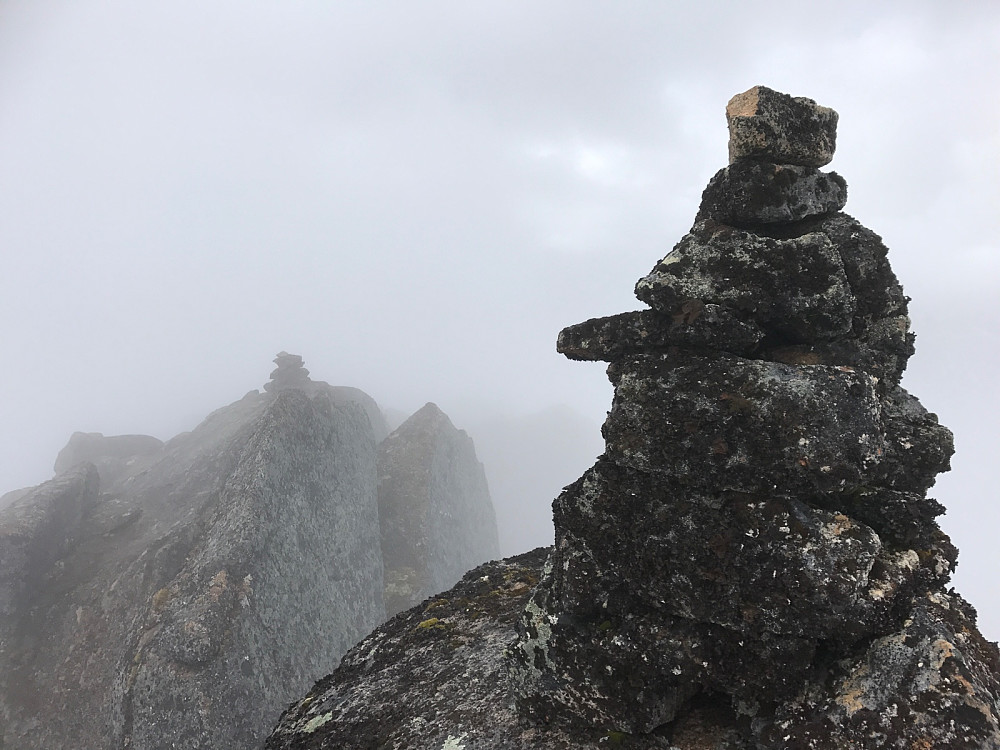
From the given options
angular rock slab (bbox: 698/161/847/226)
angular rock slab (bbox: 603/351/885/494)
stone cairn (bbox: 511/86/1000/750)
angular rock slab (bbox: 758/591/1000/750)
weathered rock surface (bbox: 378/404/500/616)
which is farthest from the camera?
weathered rock surface (bbox: 378/404/500/616)

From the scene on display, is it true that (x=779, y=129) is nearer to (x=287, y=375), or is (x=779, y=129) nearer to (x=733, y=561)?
(x=733, y=561)

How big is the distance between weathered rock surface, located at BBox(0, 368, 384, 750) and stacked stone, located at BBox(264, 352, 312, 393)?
101 ft

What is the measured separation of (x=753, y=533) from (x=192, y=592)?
35.3m

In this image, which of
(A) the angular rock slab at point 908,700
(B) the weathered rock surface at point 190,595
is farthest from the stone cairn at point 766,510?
(B) the weathered rock surface at point 190,595

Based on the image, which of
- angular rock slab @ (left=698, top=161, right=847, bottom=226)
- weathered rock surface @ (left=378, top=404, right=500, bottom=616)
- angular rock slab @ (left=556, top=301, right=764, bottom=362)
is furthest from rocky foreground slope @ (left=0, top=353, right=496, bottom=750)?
angular rock slab @ (left=698, top=161, right=847, bottom=226)

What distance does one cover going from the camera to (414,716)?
1008cm

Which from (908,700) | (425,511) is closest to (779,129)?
(908,700)

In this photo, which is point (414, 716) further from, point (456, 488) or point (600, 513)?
point (456, 488)

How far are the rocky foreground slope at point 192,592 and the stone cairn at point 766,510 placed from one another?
92.1 ft

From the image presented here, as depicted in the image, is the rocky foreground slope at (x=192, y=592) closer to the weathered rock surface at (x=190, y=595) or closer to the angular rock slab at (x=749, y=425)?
the weathered rock surface at (x=190, y=595)

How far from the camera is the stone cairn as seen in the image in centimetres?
668

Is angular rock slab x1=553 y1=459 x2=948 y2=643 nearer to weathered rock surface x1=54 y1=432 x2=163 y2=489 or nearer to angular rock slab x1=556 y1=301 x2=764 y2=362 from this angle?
angular rock slab x1=556 y1=301 x2=764 y2=362

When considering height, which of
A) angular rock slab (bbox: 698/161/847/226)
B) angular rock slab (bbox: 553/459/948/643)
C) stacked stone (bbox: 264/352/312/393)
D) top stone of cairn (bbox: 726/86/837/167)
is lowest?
angular rock slab (bbox: 553/459/948/643)

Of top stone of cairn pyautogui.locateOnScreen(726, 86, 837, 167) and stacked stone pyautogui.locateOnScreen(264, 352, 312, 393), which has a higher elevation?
stacked stone pyautogui.locateOnScreen(264, 352, 312, 393)
